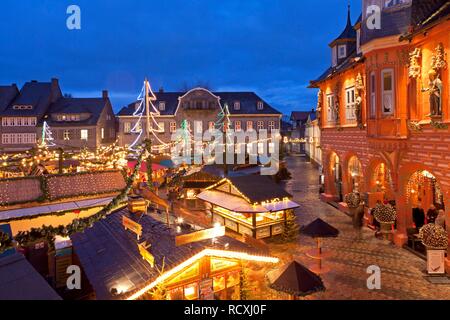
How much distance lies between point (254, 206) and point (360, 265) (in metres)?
5.29

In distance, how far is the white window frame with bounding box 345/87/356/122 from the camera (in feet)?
69.8

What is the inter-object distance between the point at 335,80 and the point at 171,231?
18255 mm

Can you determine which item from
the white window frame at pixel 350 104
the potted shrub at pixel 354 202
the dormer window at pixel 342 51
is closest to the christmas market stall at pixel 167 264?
the potted shrub at pixel 354 202

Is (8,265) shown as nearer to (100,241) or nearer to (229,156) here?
(100,241)

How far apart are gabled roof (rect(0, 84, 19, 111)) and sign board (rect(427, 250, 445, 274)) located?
183ft

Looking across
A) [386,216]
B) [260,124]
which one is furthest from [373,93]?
[260,124]

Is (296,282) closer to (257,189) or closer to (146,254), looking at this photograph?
(146,254)

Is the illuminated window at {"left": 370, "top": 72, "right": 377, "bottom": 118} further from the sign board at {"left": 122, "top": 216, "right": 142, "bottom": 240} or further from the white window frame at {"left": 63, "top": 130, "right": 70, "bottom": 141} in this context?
the white window frame at {"left": 63, "top": 130, "right": 70, "bottom": 141}

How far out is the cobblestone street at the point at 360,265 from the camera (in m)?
11.2

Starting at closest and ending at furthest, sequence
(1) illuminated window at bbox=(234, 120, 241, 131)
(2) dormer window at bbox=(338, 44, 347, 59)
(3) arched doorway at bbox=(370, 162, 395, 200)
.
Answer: (3) arched doorway at bbox=(370, 162, 395, 200)
(2) dormer window at bbox=(338, 44, 347, 59)
(1) illuminated window at bbox=(234, 120, 241, 131)

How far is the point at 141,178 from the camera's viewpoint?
118ft

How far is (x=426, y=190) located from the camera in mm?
19078

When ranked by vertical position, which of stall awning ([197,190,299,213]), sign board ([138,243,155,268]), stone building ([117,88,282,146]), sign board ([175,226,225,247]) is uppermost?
stone building ([117,88,282,146])

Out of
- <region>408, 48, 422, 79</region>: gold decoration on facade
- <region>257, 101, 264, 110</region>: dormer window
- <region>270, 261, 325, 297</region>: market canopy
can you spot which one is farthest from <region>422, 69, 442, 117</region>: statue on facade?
<region>257, 101, 264, 110</region>: dormer window
